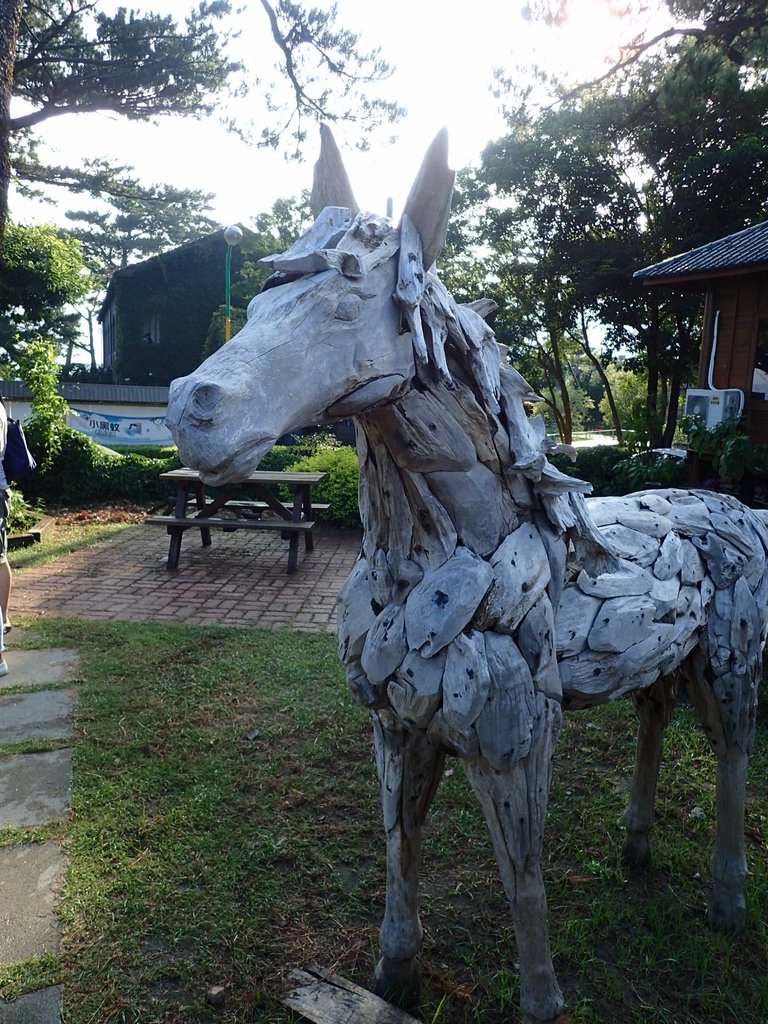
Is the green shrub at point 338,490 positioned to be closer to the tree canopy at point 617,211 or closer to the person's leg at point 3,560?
the person's leg at point 3,560

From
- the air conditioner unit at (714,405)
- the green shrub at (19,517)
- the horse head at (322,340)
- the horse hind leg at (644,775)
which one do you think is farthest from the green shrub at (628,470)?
→ the horse head at (322,340)

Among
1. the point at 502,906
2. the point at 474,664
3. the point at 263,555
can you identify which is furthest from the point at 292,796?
the point at 263,555

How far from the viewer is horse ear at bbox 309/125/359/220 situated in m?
1.35

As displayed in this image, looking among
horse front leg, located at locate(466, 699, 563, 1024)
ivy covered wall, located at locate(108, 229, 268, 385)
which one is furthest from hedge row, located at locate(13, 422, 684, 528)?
ivy covered wall, located at locate(108, 229, 268, 385)

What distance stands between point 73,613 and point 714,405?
8.55 meters

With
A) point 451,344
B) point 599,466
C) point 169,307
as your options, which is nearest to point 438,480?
point 451,344

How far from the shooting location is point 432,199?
1210 millimetres

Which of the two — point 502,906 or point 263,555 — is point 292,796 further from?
point 263,555

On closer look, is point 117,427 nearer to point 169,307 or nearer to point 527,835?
point 169,307

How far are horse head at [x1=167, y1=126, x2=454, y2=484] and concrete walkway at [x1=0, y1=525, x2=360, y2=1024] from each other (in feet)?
6.61

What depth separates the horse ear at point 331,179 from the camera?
4.44 feet

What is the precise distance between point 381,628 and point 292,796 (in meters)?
2.05

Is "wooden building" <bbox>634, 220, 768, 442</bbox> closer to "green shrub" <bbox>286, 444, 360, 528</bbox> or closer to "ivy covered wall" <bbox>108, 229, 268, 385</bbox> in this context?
"green shrub" <bbox>286, 444, 360, 528</bbox>

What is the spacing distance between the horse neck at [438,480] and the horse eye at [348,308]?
0.71 feet
